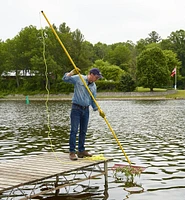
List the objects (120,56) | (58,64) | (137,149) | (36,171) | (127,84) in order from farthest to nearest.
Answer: (120,56)
(58,64)
(127,84)
(137,149)
(36,171)

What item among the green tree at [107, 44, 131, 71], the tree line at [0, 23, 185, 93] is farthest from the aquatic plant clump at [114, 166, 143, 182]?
the green tree at [107, 44, 131, 71]

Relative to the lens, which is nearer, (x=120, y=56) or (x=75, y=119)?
(x=75, y=119)

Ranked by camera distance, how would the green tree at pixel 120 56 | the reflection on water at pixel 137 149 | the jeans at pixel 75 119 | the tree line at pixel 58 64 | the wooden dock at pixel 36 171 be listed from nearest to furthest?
the wooden dock at pixel 36 171, the reflection on water at pixel 137 149, the jeans at pixel 75 119, the tree line at pixel 58 64, the green tree at pixel 120 56

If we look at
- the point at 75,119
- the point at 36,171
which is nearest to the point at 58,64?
the point at 75,119

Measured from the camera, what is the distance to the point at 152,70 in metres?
95.2

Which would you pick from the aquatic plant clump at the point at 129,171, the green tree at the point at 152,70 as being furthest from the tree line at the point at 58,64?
the aquatic plant clump at the point at 129,171

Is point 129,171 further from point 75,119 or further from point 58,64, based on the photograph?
point 58,64

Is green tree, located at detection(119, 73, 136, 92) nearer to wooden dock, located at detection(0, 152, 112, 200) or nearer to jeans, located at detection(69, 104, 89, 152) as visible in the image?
wooden dock, located at detection(0, 152, 112, 200)

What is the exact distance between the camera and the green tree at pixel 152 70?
308 feet

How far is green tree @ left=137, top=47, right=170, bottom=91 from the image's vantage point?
94000 mm

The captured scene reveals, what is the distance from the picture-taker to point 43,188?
38.2 ft

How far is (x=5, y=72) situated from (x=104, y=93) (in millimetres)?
37109

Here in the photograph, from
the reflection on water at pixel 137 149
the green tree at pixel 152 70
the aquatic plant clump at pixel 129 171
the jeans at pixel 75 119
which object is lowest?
the reflection on water at pixel 137 149

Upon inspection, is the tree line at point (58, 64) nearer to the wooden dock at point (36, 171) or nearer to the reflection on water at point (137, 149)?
the reflection on water at point (137, 149)
